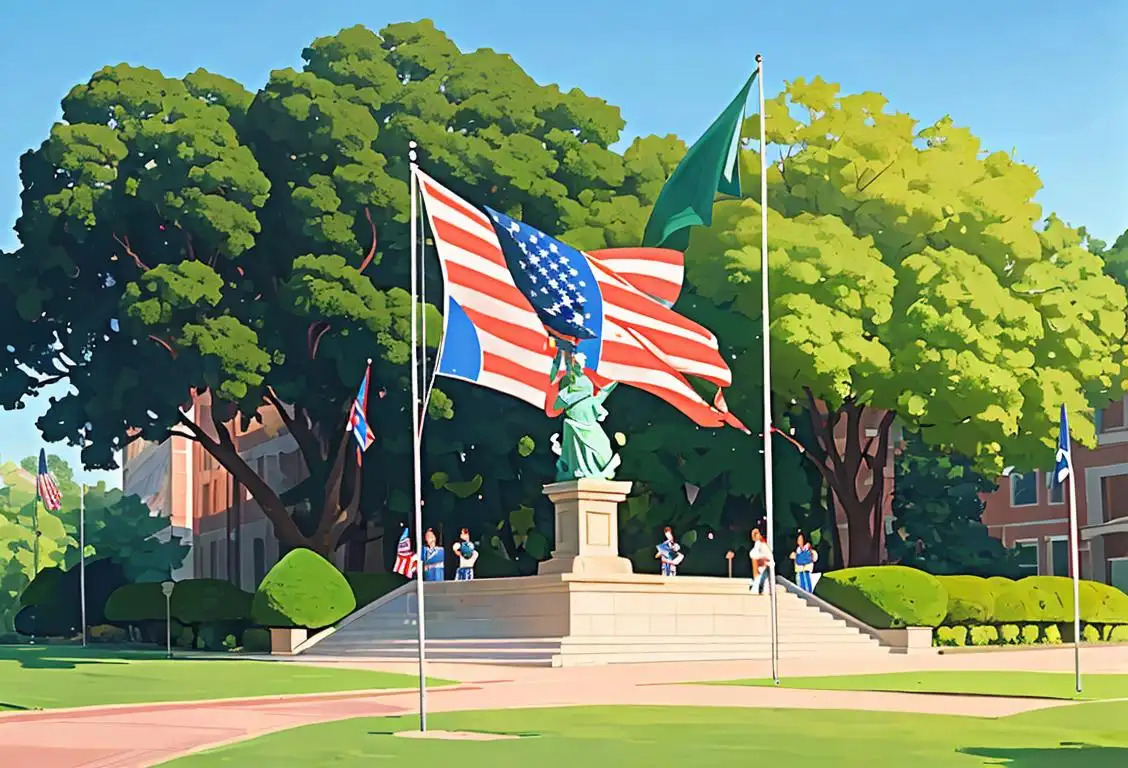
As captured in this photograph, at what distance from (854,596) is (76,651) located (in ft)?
69.2

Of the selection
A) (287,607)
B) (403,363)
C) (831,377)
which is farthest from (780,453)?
(287,607)

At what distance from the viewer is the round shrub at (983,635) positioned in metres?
45.0

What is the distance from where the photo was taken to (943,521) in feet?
214

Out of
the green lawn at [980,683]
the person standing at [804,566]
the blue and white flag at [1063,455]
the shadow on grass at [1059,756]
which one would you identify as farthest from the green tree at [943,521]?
the shadow on grass at [1059,756]

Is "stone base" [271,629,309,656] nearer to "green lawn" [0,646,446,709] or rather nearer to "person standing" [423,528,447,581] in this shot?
"green lawn" [0,646,446,709]

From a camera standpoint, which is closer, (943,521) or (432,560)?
(432,560)

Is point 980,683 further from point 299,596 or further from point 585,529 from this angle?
point 299,596

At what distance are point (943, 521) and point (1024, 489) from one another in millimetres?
12646

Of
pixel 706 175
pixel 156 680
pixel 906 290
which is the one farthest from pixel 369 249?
pixel 706 175

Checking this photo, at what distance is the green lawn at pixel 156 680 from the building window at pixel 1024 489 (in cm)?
4330

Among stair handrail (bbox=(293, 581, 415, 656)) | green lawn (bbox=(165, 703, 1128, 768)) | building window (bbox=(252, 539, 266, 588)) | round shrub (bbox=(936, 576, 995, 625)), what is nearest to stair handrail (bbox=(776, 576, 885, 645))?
round shrub (bbox=(936, 576, 995, 625))

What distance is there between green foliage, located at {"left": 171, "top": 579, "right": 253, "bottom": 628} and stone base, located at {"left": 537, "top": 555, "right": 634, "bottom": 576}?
38.2 ft

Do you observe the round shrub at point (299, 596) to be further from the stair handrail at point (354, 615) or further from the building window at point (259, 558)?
the building window at point (259, 558)

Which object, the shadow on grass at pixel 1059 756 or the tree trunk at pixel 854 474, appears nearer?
the shadow on grass at pixel 1059 756
